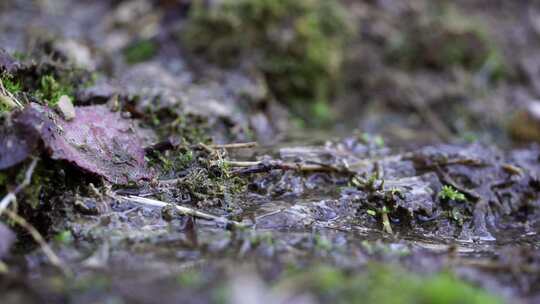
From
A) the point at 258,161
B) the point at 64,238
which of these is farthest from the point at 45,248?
the point at 258,161

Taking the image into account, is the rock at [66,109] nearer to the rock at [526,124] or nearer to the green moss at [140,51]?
the green moss at [140,51]

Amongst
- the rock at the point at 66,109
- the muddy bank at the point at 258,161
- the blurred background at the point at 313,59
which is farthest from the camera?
the blurred background at the point at 313,59

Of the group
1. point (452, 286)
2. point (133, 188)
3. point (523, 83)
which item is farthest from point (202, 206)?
point (523, 83)

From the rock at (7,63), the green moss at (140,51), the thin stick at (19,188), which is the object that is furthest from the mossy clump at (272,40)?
the thin stick at (19,188)

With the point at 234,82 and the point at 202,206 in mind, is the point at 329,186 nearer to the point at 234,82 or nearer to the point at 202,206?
the point at 202,206

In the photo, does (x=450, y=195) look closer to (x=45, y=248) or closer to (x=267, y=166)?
(x=267, y=166)
